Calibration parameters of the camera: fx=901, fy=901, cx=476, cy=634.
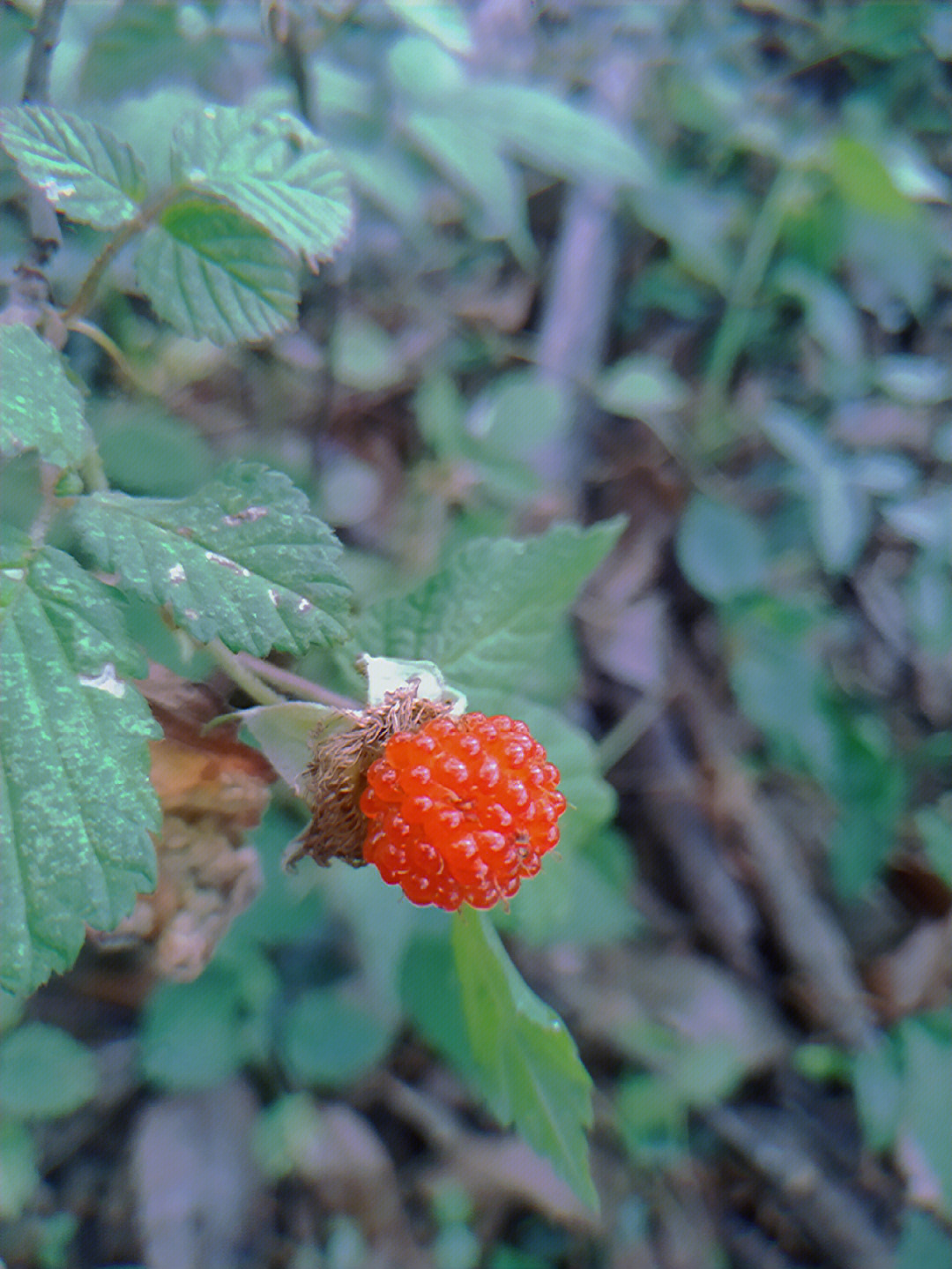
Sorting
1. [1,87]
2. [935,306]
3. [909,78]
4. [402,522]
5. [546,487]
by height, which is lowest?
[402,522]

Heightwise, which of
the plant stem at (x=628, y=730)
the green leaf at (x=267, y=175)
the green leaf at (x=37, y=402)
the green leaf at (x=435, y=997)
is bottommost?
the green leaf at (x=435, y=997)

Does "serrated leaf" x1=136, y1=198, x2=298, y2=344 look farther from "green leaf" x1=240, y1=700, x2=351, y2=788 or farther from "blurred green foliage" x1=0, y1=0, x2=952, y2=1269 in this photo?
"green leaf" x1=240, y1=700, x2=351, y2=788

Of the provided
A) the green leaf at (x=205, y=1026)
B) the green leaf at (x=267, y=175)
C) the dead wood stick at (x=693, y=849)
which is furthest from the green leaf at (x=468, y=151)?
the green leaf at (x=205, y=1026)

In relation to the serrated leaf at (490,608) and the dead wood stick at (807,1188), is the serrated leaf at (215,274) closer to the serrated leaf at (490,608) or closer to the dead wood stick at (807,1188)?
the serrated leaf at (490,608)

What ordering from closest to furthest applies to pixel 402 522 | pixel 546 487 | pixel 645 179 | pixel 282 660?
pixel 282 660, pixel 645 179, pixel 402 522, pixel 546 487

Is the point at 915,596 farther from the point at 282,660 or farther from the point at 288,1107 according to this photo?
the point at 288,1107

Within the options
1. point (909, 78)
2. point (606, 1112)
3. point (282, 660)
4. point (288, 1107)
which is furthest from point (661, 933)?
point (909, 78)

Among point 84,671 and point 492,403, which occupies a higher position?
point 84,671
